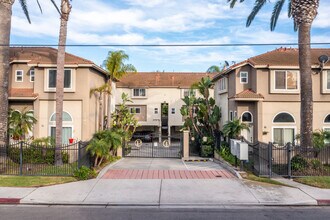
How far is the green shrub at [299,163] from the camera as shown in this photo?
14.8m

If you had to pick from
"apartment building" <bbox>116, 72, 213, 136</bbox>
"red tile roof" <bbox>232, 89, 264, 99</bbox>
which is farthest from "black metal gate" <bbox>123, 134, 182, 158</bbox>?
"apartment building" <bbox>116, 72, 213, 136</bbox>

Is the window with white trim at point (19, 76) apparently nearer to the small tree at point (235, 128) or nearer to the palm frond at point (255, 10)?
the small tree at point (235, 128)

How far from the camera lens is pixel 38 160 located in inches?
696

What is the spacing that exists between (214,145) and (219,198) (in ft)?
43.1

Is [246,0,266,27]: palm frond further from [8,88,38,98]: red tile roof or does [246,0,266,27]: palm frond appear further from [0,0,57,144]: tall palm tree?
[8,88,38,98]: red tile roof

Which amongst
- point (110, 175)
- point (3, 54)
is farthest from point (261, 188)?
point (3, 54)

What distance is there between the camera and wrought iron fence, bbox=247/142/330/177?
14562 millimetres

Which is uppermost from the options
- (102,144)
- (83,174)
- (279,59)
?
(279,59)

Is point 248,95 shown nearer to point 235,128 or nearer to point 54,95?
point 235,128

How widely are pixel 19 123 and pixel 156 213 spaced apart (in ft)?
44.9

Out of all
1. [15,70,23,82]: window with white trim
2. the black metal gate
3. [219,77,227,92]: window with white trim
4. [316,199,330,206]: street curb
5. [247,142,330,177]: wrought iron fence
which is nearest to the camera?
[316,199,330,206]: street curb

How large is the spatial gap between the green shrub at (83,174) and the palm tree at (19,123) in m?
7.67

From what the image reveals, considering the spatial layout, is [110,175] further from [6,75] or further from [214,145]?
[214,145]

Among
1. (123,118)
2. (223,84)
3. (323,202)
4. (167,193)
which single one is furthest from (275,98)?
(167,193)
